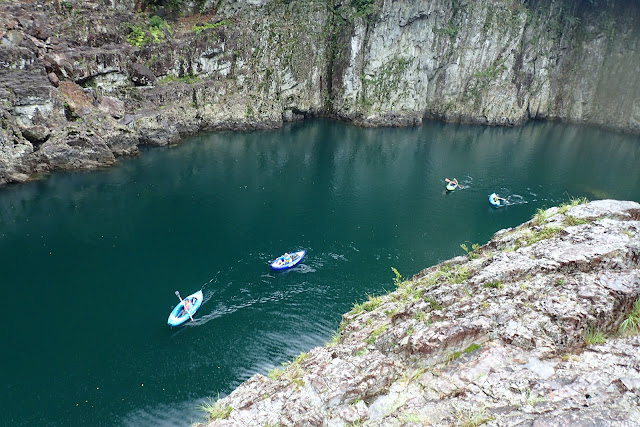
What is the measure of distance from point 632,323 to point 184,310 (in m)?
23.5

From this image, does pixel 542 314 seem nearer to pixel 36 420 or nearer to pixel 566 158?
pixel 36 420

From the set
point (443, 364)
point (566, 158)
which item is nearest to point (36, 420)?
point (443, 364)

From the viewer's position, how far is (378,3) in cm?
7281

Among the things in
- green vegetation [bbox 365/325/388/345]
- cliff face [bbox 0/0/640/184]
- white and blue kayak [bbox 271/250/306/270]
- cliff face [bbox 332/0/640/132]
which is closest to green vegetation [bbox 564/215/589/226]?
green vegetation [bbox 365/325/388/345]

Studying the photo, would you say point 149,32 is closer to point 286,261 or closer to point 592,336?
point 286,261

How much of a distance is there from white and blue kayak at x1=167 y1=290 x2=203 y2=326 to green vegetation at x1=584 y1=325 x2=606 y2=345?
22307mm

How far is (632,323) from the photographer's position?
7836mm

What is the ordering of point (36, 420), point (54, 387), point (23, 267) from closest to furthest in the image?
point (36, 420), point (54, 387), point (23, 267)

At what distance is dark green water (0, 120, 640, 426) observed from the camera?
841 inches

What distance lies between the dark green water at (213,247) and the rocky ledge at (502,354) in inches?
514

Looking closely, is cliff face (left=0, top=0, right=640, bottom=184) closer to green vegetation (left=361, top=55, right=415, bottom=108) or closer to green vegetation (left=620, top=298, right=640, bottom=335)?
green vegetation (left=361, top=55, right=415, bottom=108)

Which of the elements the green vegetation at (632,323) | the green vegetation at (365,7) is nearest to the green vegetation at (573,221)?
the green vegetation at (632,323)

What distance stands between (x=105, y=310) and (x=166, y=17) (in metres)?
57.9

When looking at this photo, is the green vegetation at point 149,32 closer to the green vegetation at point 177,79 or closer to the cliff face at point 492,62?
the green vegetation at point 177,79
